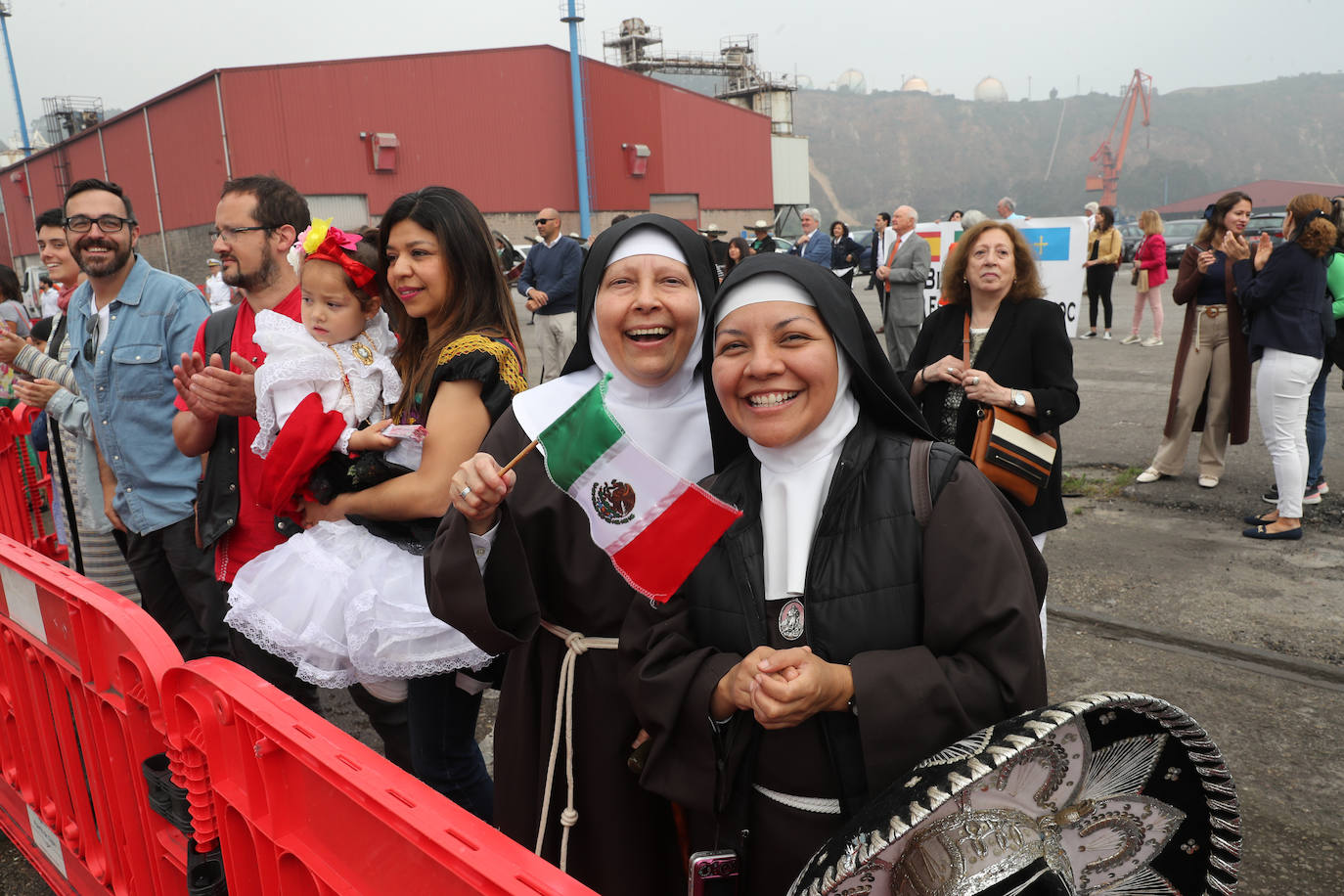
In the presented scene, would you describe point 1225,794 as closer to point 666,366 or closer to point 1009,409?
point 666,366

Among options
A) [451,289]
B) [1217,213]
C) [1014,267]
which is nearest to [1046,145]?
[1217,213]

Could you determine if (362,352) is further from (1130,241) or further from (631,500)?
(1130,241)

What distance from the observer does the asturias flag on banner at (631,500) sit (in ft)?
5.37

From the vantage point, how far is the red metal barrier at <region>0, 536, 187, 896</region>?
2088mm

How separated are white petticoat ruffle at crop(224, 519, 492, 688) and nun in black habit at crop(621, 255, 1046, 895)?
817mm

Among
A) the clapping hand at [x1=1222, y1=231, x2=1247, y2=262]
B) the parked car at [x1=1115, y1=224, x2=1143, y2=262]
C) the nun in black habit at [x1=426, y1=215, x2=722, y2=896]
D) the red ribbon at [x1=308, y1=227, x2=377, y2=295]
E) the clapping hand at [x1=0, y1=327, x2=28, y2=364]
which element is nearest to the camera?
the nun in black habit at [x1=426, y1=215, x2=722, y2=896]

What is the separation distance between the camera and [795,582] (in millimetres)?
1673

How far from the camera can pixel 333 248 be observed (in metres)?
2.63

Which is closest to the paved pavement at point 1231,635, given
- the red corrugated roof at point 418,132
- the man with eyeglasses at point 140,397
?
the man with eyeglasses at point 140,397

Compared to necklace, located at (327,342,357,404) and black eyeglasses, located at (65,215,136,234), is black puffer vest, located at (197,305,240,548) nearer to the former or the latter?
necklace, located at (327,342,357,404)

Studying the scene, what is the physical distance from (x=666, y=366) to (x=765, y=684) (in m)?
0.84

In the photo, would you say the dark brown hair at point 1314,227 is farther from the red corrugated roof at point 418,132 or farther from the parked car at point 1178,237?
the red corrugated roof at point 418,132

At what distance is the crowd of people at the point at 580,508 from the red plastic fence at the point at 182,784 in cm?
42

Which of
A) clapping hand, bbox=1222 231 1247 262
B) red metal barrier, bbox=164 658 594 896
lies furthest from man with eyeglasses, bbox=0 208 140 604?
clapping hand, bbox=1222 231 1247 262
